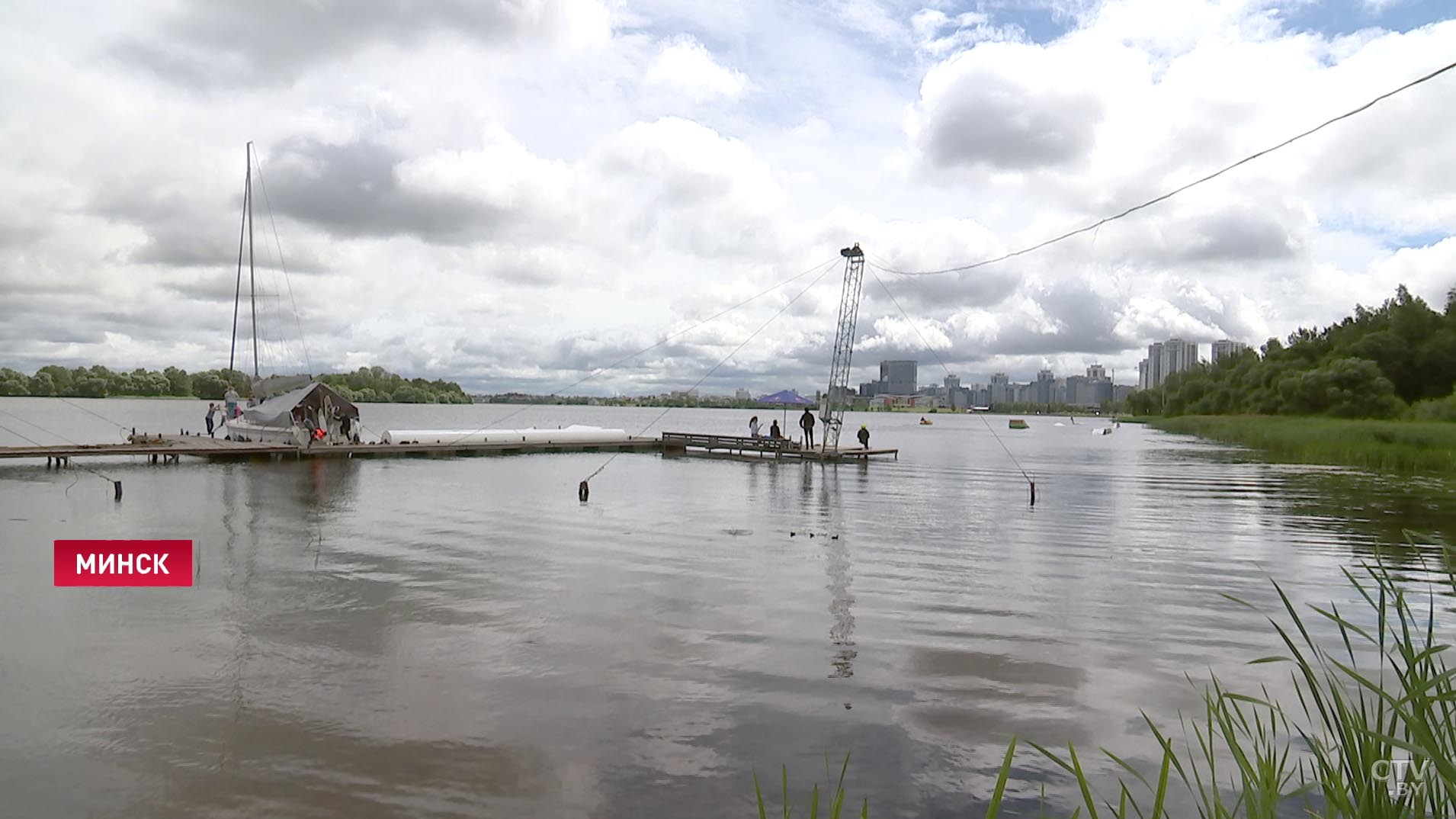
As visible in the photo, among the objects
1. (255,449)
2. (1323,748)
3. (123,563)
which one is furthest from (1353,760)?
(255,449)

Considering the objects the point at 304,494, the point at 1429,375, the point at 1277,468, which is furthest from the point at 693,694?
the point at 1429,375

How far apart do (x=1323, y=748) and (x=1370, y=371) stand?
79011 mm

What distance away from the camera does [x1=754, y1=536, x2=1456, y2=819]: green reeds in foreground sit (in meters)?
3.08

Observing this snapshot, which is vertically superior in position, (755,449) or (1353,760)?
(1353,760)

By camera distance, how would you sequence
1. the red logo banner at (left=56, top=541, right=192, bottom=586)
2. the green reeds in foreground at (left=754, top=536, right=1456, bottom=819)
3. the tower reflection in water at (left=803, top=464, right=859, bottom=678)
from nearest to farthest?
the green reeds in foreground at (left=754, top=536, right=1456, bottom=819), the tower reflection in water at (left=803, top=464, right=859, bottom=678), the red logo banner at (left=56, top=541, right=192, bottom=586)

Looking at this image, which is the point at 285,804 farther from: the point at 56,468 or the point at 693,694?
the point at 56,468

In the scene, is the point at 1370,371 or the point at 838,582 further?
the point at 1370,371

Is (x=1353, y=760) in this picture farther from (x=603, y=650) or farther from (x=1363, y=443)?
(x=1363, y=443)

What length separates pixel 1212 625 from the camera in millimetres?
10789

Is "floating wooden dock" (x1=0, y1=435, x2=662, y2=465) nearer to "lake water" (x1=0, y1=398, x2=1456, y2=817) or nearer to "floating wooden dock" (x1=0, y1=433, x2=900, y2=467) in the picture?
"floating wooden dock" (x1=0, y1=433, x2=900, y2=467)

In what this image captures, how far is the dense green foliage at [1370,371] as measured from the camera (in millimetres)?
68625

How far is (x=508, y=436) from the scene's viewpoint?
1718 inches

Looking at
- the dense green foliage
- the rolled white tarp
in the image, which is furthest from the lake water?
the dense green foliage

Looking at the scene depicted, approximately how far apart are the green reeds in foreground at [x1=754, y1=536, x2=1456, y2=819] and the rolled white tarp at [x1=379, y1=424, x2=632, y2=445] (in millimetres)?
36236
